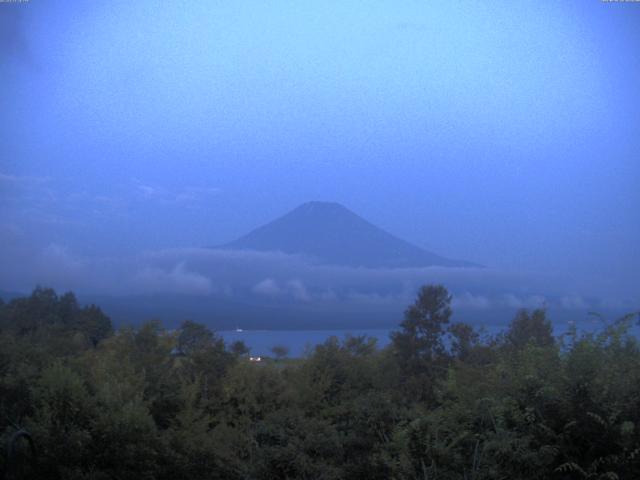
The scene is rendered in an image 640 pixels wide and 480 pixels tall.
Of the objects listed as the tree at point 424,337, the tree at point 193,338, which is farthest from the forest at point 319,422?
the tree at point 424,337

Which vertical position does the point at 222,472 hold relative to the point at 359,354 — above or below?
below

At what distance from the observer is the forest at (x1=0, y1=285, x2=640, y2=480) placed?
5.23 m

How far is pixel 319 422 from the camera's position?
6.70m

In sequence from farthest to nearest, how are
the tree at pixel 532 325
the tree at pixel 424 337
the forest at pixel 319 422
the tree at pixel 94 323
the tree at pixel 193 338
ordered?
the tree at pixel 94 323 < the tree at pixel 532 325 < the tree at pixel 424 337 < the tree at pixel 193 338 < the forest at pixel 319 422

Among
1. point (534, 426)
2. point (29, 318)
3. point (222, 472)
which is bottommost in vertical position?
point (222, 472)

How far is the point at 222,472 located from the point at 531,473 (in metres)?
2.69

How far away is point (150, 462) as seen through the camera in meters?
5.79

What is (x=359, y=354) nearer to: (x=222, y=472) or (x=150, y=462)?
(x=222, y=472)

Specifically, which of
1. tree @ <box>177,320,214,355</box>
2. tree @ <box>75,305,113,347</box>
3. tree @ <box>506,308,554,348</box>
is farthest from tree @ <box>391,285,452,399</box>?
tree @ <box>75,305,113,347</box>

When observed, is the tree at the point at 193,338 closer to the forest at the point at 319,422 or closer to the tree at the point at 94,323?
the forest at the point at 319,422

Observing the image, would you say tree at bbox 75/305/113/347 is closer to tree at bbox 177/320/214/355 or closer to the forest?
tree at bbox 177/320/214/355

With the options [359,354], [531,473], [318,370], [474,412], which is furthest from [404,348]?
[531,473]

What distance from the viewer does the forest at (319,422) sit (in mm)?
5227

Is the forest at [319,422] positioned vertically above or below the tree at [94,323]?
below
